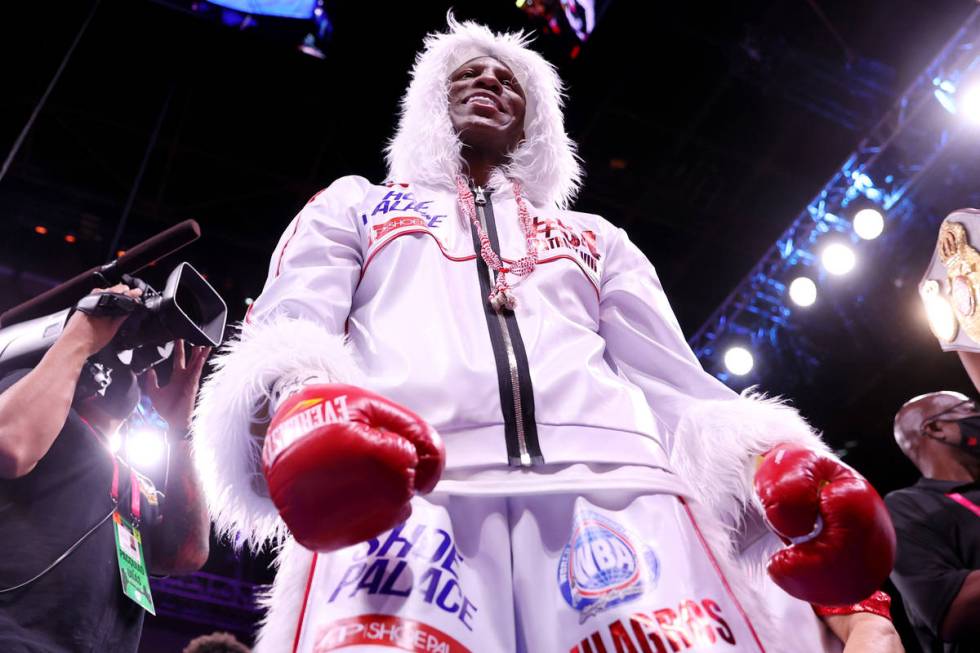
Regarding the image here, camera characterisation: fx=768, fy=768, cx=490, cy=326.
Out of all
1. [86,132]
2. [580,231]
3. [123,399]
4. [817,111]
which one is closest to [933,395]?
[580,231]

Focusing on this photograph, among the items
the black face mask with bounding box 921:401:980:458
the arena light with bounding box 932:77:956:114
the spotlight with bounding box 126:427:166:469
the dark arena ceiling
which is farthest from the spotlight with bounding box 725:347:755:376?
the spotlight with bounding box 126:427:166:469

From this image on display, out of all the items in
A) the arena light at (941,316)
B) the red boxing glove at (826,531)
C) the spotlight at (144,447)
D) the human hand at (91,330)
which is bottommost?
the red boxing glove at (826,531)

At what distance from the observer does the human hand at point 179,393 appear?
2.18 meters

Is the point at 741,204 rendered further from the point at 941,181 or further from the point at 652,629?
the point at 652,629

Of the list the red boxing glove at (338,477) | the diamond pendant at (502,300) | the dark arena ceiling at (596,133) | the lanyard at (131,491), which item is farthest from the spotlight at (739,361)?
the red boxing glove at (338,477)

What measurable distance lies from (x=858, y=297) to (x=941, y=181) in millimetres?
1029

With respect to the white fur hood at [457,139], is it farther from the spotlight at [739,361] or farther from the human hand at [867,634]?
the spotlight at [739,361]

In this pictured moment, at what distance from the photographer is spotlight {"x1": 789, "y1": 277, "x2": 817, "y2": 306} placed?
225 inches

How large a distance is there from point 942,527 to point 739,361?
3.76 m

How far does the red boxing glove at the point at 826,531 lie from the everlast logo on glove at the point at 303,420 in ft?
1.77

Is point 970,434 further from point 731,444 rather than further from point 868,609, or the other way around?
point 731,444

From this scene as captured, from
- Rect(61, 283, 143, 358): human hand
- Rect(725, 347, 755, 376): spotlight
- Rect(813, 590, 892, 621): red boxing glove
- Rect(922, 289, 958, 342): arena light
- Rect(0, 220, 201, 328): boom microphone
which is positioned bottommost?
Rect(813, 590, 892, 621): red boxing glove

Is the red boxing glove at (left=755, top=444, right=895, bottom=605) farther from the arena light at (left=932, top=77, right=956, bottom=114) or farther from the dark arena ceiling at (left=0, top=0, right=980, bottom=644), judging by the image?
the arena light at (left=932, top=77, right=956, bottom=114)

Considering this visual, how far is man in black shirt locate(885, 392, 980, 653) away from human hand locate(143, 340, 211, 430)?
2.17 meters
